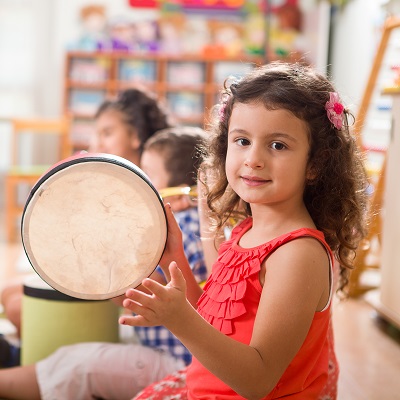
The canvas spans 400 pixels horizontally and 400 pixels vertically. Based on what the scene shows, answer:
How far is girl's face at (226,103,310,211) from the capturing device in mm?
1128

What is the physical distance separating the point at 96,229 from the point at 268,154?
32cm

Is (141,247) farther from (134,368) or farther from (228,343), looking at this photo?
(134,368)

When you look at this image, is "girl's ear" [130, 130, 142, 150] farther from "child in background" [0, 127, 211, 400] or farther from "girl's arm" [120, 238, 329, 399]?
"girl's arm" [120, 238, 329, 399]

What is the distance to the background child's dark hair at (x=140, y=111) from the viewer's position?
272cm

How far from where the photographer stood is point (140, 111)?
2.75m

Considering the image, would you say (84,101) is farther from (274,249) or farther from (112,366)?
(274,249)

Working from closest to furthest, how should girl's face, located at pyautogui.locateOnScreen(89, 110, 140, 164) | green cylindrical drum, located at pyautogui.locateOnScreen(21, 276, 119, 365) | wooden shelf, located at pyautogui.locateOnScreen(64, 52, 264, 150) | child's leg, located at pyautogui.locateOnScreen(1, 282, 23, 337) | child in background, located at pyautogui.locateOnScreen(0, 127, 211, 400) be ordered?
child in background, located at pyautogui.locateOnScreen(0, 127, 211, 400), green cylindrical drum, located at pyautogui.locateOnScreen(21, 276, 119, 365), child's leg, located at pyautogui.locateOnScreen(1, 282, 23, 337), girl's face, located at pyautogui.locateOnScreen(89, 110, 140, 164), wooden shelf, located at pyautogui.locateOnScreen(64, 52, 264, 150)

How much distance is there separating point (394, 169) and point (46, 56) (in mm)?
4931

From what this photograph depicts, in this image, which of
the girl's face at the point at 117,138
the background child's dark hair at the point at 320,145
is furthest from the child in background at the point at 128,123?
the background child's dark hair at the point at 320,145

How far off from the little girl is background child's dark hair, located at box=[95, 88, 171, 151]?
1.44 meters

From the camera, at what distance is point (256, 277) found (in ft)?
3.69

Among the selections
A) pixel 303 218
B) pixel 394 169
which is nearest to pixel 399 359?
pixel 394 169

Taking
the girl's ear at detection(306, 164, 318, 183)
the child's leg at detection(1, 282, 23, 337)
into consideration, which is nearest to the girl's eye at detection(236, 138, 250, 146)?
the girl's ear at detection(306, 164, 318, 183)

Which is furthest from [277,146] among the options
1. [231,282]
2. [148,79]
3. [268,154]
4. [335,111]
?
[148,79]
